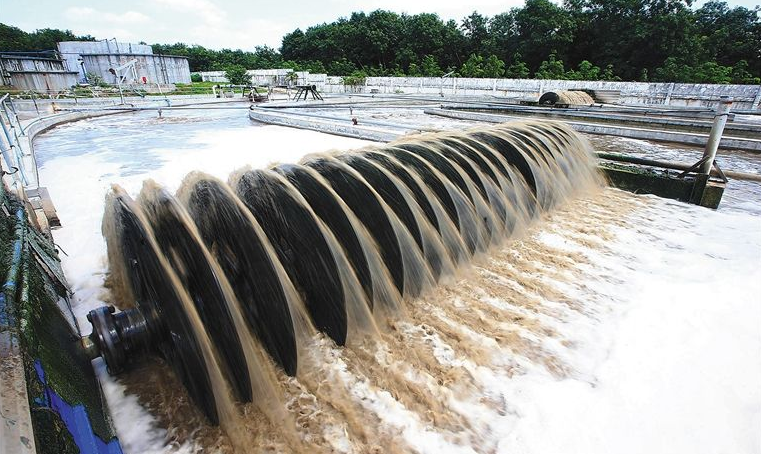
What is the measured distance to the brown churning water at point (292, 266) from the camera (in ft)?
6.98

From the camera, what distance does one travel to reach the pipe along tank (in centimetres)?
214

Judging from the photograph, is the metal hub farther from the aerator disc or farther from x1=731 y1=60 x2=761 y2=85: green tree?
x1=731 y1=60 x2=761 y2=85: green tree

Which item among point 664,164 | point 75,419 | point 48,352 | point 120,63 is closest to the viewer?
point 75,419

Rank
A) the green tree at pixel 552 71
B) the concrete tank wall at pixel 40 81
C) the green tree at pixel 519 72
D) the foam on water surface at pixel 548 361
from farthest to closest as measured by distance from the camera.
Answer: the green tree at pixel 519 72
the green tree at pixel 552 71
the concrete tank wall at pixel 40 81
the foam on water surface at pixel 548 361

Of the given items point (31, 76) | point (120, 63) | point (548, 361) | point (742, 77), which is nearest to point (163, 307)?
point (548, 361)

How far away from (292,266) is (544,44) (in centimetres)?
5106

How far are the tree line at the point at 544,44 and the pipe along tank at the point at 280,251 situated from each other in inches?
1325

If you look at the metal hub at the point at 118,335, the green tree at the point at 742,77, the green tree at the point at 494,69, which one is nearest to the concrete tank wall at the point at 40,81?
the metal hub at the point at 118,335

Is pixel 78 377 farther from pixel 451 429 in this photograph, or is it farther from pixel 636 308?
pixel 636 308

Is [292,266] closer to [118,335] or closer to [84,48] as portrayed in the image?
[118,335]

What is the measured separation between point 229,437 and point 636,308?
10.0ft

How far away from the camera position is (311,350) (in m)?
2.65

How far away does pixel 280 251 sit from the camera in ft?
9.09

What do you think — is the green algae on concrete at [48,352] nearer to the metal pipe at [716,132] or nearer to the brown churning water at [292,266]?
the brown churning water at [292,266]
